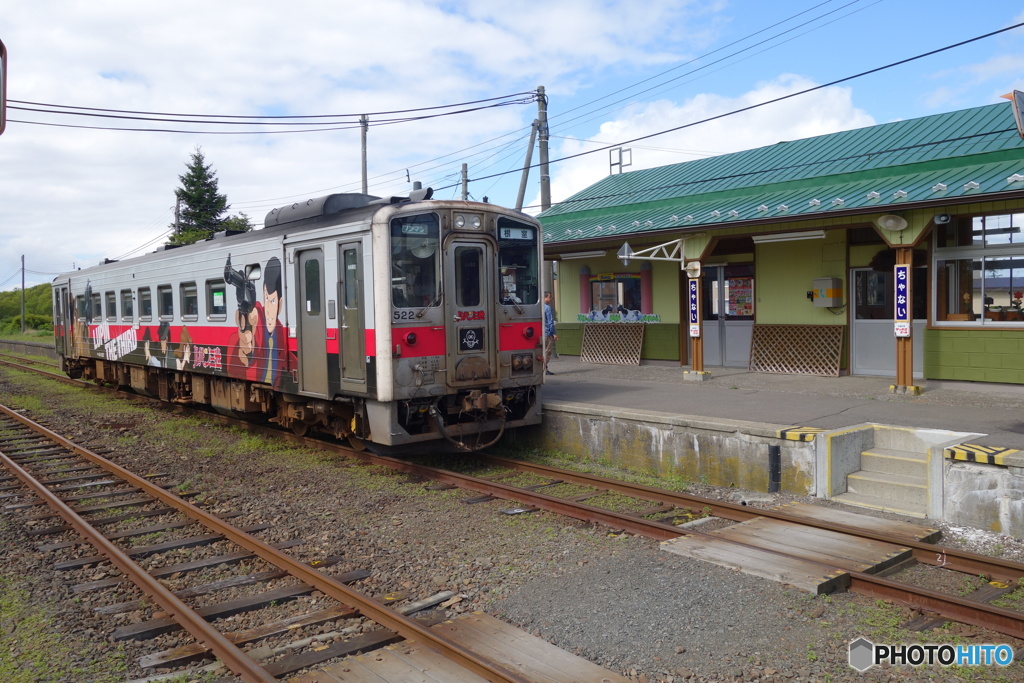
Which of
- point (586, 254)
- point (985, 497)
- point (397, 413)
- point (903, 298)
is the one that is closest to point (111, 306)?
point (586, 254)

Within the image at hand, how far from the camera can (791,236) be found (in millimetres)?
13406

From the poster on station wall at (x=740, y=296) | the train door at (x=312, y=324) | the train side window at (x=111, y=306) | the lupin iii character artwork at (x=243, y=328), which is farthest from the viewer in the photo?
the train side window at (x=111, y=306)

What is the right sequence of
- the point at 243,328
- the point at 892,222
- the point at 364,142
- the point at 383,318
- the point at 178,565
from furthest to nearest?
the point at 364,142, the point at 892,222, the point at 243,328, the point at 383,318, the point at 178,565

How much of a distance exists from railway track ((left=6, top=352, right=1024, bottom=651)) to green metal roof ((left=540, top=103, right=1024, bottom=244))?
19.7 ft

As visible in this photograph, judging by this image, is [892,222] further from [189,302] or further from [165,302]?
[165,302]

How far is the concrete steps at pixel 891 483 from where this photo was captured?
→ 24.1 ft

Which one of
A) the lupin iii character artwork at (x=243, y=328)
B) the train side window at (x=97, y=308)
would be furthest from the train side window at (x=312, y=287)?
the train side window at (x=97, y=308)

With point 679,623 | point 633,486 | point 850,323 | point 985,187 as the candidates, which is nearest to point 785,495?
point 633,486

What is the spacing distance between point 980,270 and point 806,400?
3.71 meters

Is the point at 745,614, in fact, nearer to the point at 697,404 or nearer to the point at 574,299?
the point at 697,404

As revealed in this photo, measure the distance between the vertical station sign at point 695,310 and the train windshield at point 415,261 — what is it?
663cm

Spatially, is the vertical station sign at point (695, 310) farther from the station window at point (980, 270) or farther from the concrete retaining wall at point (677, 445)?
the concrete retaining wall at point (677, 445)

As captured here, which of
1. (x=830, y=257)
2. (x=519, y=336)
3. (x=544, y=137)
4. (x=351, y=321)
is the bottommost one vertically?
(x=519, y=336)

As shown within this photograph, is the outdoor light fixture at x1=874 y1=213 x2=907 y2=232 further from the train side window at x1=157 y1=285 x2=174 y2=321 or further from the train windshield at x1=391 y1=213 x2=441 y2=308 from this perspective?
the train side window at x1=157 y1=285 x2=174 y2=321
